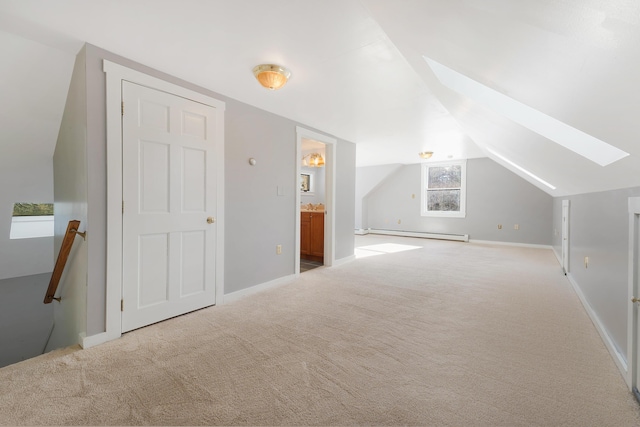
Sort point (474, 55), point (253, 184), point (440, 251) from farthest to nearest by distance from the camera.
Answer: point (440, 251) → point (253, 184) → point (474, 55)

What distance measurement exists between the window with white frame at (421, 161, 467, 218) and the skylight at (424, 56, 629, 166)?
5.82m

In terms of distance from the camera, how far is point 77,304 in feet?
7.17

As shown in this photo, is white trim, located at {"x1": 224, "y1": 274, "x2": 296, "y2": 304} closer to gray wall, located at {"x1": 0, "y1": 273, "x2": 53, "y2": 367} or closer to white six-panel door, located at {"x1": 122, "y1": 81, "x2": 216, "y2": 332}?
white six-panel door, located at {"x1": 122, "y1": 81, "x2": 216, "y2": 332}

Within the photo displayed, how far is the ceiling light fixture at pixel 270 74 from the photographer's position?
221 centimetres

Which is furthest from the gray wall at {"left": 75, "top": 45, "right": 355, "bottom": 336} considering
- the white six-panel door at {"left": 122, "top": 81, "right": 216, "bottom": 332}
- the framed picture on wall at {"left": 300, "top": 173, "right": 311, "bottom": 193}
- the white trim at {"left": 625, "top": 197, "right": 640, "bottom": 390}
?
the framed picture on wall at {"left": 300, "top": 173, "right": 311, "bottom": 193}

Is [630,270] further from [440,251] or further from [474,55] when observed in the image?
[440,251]

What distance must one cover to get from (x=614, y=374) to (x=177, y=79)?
382cm

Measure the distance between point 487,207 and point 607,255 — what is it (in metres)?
5.34

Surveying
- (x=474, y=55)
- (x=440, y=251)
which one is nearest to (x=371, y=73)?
(x=474, y=55)

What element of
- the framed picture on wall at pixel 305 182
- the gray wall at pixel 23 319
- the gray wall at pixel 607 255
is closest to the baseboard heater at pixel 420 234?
the framed picture on wall at pixel 305 182

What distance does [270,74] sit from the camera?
7.27 ft

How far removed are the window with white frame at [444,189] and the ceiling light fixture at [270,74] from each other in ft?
21.4

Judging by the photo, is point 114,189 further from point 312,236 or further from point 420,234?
point 420,234

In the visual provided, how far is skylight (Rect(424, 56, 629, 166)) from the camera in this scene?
1.60 meters
